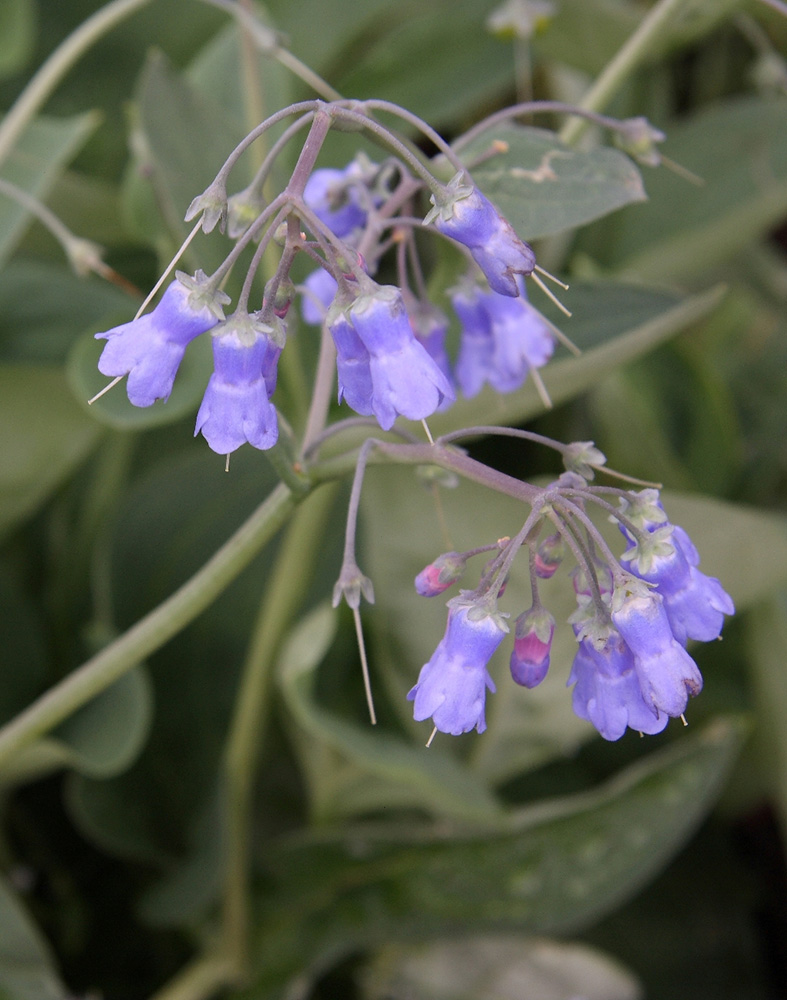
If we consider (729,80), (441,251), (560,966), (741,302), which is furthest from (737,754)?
(729,80)

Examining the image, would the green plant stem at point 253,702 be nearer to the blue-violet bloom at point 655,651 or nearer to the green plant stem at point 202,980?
the green plant stem at point 202,980

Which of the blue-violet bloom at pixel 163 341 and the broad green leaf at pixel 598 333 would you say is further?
the broad green leaf at pixel 598 333

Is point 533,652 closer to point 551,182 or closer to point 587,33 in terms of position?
point 551,182

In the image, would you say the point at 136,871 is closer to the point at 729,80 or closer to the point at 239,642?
the point at 239,642

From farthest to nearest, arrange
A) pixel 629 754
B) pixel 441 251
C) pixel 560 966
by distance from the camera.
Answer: pixel 629 754
pixel 560 966
pixel 441 251

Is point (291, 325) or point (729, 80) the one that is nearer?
point (291, 325)

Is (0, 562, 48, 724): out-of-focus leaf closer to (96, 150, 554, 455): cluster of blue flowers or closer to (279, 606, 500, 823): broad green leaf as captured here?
(279, 606, 500, 823): broad green leaf

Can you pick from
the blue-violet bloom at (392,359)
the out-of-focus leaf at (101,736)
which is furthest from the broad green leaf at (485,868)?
the blue-violet bloom at (392,359)
